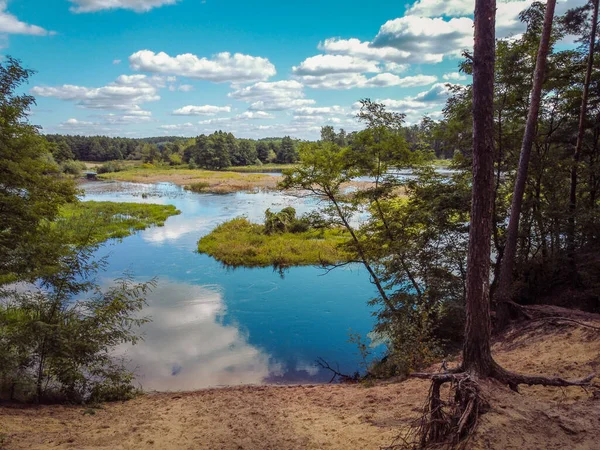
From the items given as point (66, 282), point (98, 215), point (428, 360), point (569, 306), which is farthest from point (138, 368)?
point (98, 215)

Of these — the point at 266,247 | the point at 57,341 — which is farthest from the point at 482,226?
the point at 266,247

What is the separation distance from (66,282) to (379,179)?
10353mm

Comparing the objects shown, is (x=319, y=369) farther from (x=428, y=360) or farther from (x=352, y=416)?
(x=352, y=416)

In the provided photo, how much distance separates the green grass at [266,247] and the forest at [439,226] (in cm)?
823

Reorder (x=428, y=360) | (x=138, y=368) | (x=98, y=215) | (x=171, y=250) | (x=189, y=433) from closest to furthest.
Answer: (x=189, y=433), (x=428, y=360), (x=138, y=368), (x=171, y=250), (x=98, y=215)

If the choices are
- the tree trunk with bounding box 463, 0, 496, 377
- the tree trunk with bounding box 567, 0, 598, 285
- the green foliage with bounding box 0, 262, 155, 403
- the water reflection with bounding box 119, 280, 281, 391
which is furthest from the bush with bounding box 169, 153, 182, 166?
the tree trunk with bounding box 463, 0, 496, 377

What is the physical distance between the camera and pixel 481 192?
5230mm

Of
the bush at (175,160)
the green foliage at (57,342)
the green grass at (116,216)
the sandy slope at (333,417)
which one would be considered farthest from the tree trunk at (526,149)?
the bush at (175,160)

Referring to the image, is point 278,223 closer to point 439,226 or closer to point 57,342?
point 439,226

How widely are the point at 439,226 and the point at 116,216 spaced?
3163 cm

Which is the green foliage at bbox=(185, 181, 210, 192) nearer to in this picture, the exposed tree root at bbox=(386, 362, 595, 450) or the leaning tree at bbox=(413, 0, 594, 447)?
the leaning tree at bbox=(413, 0, 594, 447)

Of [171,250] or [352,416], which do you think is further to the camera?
[171,250]

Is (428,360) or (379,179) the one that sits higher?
(379,179)

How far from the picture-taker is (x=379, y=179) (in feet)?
47.1
